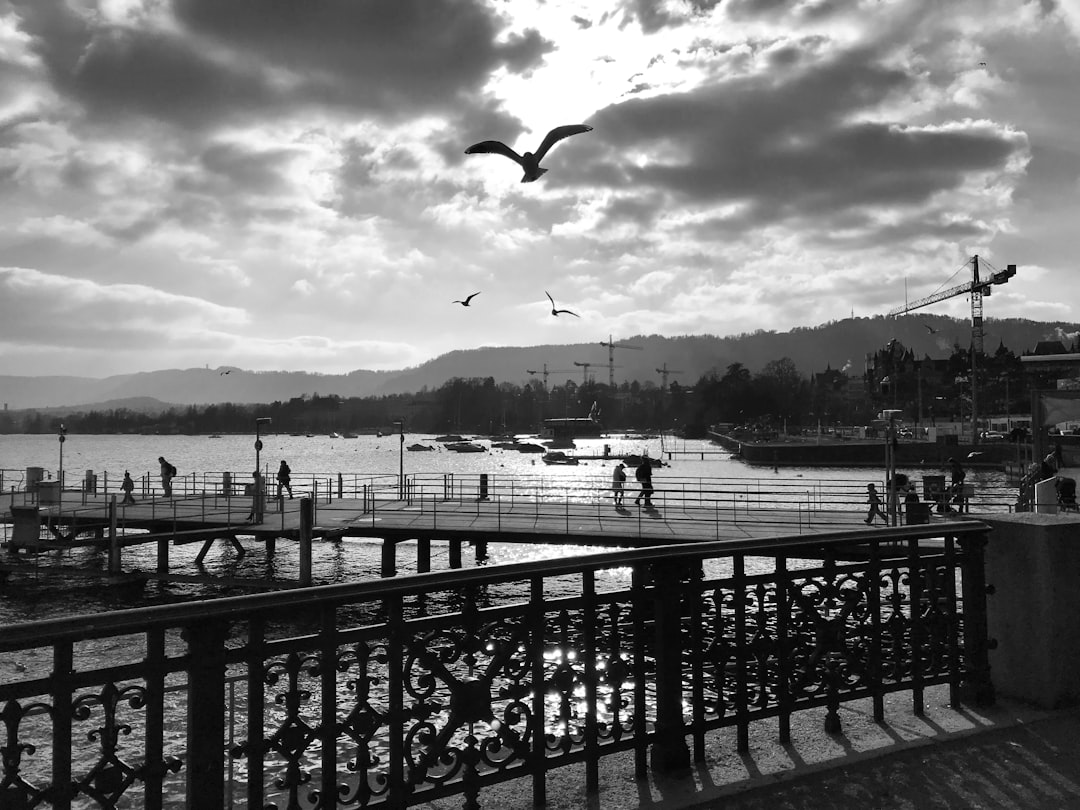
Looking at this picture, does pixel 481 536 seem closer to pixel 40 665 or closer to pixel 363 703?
pixel 40 665

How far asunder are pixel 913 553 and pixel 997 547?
598mm

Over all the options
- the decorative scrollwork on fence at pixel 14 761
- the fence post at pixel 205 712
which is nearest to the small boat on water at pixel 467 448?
the fence post at pixel 205 712

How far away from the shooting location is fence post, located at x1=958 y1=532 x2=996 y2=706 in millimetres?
5340

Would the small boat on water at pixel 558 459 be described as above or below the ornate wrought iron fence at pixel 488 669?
below

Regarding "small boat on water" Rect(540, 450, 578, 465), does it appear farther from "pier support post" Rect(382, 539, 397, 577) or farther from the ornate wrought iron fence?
the ornate wrought iron fence

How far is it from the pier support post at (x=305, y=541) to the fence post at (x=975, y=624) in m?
19.9

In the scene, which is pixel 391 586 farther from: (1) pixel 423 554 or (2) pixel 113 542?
(2) pixel 113 542

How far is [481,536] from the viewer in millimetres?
24656

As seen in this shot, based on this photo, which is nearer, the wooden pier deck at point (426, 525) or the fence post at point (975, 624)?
the fence post at point (975, 624)

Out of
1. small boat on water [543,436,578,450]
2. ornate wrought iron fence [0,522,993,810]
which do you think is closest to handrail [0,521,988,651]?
ornate wrought iron fence [0,522,993,810]

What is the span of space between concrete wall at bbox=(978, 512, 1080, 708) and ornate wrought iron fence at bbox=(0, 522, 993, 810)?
0.14 m

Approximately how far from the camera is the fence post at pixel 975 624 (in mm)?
5340

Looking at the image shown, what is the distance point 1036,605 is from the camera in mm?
5168

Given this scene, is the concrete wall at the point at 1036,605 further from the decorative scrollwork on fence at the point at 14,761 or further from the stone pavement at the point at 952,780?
the decorative scrollwork on fence at the point at 14,761
